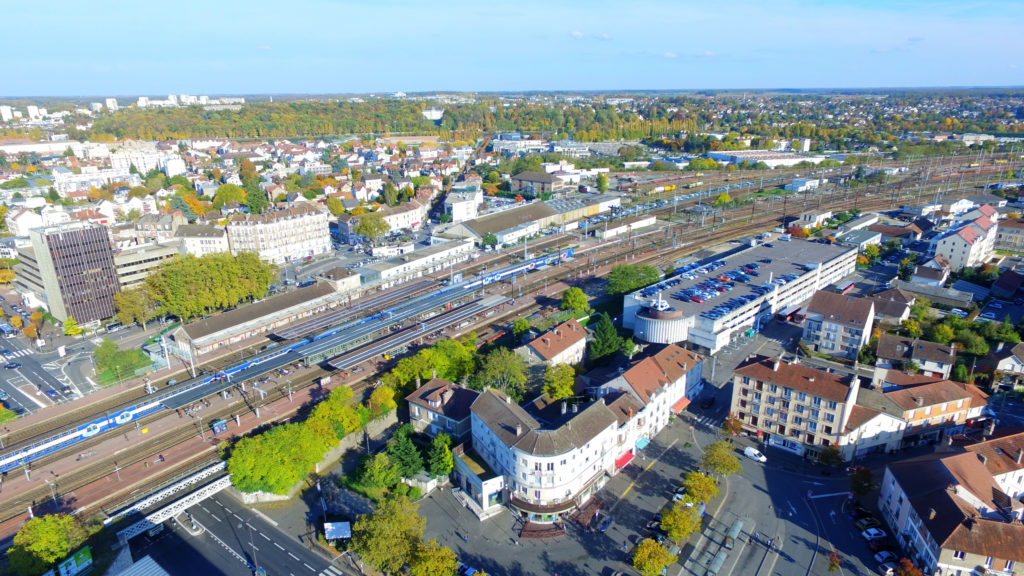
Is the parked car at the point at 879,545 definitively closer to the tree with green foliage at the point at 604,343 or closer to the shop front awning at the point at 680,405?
the shop front awning at the point at 680,405

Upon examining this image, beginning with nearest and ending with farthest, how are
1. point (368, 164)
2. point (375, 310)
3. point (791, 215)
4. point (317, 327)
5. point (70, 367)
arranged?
point (70, 367) < point (317, 327) < point (375, 310) < point (791, 215) < point (368, 164)

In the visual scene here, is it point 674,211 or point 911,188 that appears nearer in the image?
point 674,211

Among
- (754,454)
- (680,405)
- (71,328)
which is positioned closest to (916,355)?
(754,454)

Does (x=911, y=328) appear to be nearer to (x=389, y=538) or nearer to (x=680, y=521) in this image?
(x=680, y=521)

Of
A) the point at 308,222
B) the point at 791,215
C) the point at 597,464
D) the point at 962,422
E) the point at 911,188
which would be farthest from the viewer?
the point at 911,188

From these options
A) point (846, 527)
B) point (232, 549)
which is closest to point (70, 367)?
point (232, 549)

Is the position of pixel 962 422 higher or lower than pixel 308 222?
lower

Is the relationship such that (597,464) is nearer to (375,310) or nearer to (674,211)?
(375,310)
